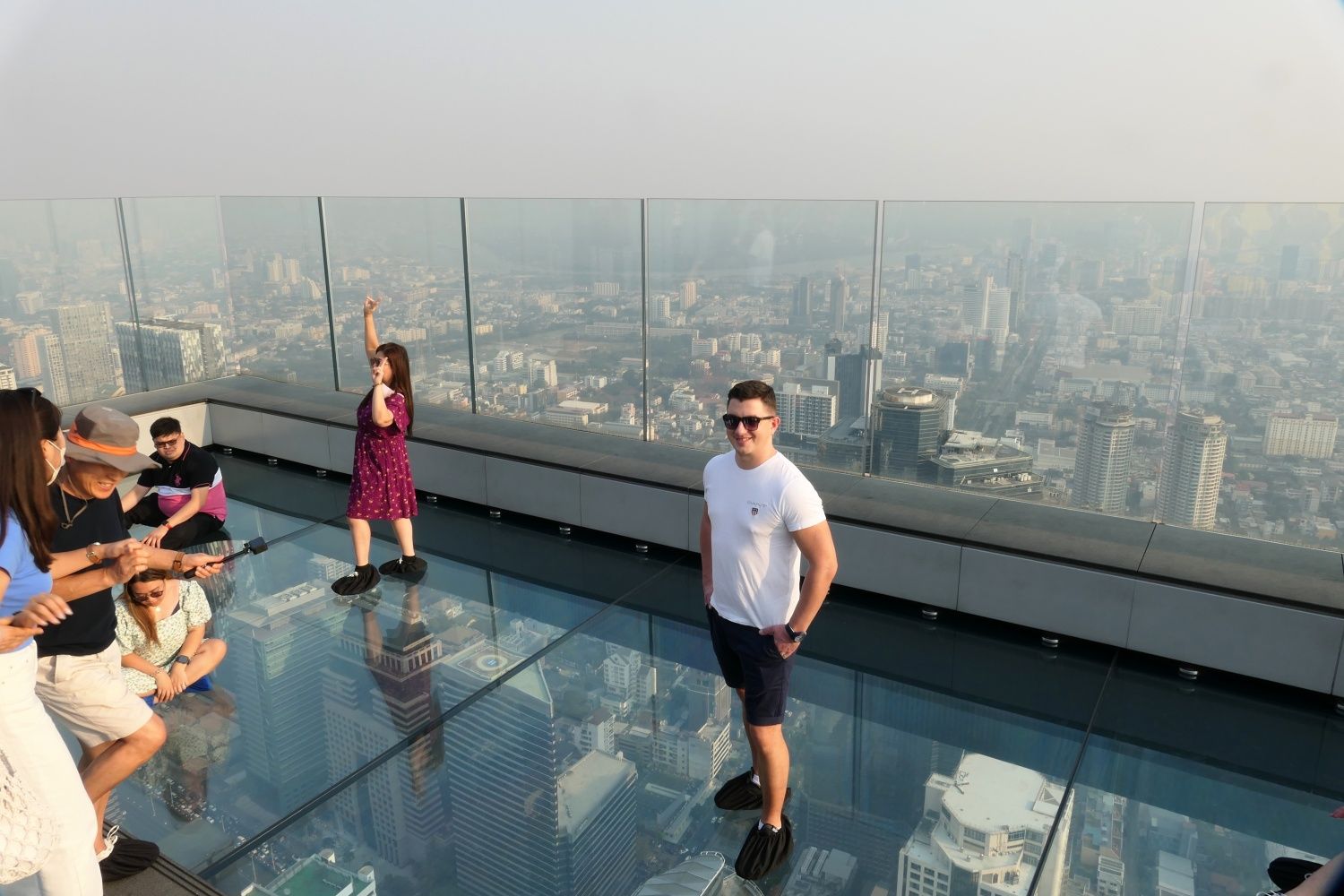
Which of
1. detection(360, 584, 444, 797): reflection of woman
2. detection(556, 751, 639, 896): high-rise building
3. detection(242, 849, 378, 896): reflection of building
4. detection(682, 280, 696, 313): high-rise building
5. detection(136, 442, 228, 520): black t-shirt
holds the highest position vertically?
detection(682, 280, 696, 313): high-rise building

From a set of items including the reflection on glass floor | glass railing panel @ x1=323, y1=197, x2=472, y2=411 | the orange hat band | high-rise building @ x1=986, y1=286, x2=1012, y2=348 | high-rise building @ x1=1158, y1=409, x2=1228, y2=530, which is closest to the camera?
the orange hat band

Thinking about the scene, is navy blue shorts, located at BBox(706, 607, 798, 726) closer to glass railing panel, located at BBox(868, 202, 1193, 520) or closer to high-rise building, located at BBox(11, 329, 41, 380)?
glass railing panel, located at BBox(868, 202, 1193, 520)

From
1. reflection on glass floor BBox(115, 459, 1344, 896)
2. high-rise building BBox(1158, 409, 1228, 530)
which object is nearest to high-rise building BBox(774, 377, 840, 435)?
reflection on glass floor BBox(115, 459, 1344, 896)

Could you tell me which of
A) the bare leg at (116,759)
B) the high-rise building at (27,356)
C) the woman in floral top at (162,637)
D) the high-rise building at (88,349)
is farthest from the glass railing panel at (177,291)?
the bare leg at (116,759)

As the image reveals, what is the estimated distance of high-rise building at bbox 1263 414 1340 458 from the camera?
14.6 feet

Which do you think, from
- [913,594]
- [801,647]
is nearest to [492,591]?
[801,647]

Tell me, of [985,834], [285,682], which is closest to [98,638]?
[285,682]

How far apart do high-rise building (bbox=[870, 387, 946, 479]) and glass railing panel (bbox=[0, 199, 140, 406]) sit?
6.59m

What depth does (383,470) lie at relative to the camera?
5355mm

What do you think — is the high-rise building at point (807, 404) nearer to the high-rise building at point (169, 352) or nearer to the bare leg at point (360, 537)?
the bare leg at point (360, 537)

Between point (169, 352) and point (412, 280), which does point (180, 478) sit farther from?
point (169, 352)

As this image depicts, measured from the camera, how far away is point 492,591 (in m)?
5.27

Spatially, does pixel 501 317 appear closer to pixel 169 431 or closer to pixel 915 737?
pixel 169 431

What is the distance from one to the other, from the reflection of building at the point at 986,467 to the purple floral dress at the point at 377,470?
305cm
